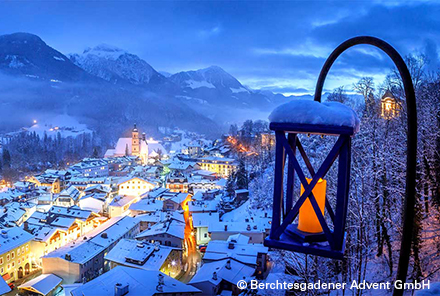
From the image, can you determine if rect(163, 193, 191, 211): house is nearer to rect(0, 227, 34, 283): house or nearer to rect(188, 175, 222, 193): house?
rect(188, 175, 222, 193): house

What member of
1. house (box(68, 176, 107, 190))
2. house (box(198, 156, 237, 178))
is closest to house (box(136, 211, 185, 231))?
house (box(68, 176, 107, 190))

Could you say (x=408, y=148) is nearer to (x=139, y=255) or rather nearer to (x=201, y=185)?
(x=139, y=255)

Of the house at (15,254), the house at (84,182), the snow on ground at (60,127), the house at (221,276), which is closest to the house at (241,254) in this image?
the house at (221,276)

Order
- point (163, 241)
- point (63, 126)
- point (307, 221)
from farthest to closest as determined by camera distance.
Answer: point (63, 126) → point (163, 241) → point (307, 221)

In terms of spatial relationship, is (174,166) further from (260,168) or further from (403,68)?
(403,68)

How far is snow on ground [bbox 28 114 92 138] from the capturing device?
127500mm

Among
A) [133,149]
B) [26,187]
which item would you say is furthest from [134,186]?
[133,149]

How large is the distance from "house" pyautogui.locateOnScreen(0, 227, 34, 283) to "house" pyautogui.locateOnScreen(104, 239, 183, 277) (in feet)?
27.9

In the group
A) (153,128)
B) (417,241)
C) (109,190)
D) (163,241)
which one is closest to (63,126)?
(153,128)

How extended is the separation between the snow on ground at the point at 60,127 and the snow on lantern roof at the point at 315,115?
443 feet

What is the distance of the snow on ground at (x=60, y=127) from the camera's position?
12750 centimetres

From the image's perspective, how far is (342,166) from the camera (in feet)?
7.33

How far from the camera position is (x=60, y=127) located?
141 m

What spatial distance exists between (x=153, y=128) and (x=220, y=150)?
295ft
